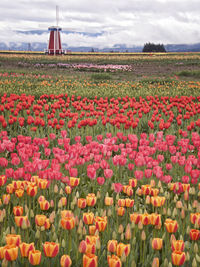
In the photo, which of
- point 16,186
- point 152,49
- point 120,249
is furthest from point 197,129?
point 152,49

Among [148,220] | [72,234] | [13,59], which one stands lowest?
[72,234]

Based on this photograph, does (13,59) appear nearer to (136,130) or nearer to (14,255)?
(136,130)

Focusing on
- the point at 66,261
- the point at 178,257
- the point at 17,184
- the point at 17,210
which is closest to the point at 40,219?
the point at 17,210

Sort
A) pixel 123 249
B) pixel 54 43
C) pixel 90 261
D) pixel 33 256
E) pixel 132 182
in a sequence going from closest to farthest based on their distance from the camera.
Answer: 1. pixel 90 261
2. pixel 33 256
3. pixel 123 249
4. pixel 132 182
5. pixel 54 43

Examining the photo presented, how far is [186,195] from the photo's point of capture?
3227mm

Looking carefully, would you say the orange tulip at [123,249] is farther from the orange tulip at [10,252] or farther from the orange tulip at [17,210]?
the orange tulip at [17,210]

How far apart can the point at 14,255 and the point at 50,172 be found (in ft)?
5.37

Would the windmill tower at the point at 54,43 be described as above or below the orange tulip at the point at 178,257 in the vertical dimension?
above

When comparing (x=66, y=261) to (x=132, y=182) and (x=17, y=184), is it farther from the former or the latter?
(x=132, y=182)

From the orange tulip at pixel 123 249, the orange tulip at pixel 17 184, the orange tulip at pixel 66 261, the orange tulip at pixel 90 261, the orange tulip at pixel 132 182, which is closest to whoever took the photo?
the orange tulip at pixel 90 261

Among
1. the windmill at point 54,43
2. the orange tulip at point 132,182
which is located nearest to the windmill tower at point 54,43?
the windmill at point 54,43

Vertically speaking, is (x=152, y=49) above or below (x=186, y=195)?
above

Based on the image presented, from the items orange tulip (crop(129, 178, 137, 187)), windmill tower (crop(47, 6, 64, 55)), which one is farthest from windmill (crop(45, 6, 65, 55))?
orange tulip (crop(129, 178, 137, 187))

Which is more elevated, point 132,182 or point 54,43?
point 54,43
